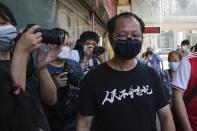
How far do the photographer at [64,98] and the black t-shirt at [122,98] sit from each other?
0.67 m

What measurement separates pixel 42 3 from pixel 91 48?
0.72 meters

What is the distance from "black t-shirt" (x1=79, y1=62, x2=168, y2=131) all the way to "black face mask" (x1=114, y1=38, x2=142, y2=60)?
0.31 feet

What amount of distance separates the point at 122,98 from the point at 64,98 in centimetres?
91

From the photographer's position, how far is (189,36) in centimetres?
2909

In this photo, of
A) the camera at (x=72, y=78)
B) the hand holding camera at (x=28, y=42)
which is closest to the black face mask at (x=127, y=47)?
the hand holding camera at (x=28, y=42)

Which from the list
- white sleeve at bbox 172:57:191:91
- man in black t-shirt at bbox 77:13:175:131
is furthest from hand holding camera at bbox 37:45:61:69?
white sleeve at bbox 172:57:191:91

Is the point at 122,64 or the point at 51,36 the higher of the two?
the point at 51,36

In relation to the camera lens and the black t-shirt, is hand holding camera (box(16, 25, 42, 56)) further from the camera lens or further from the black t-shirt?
the black t-shirt

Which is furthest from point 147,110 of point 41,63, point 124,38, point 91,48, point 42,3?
point 42,3

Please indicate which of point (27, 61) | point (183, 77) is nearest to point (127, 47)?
point (27, 61)

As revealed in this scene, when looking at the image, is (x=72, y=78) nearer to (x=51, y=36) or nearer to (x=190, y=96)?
(x=190, y=96)

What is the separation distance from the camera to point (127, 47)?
8.52 feet

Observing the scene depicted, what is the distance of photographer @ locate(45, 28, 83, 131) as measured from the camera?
10.9 feet

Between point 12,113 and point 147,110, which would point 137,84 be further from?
point 12,113
